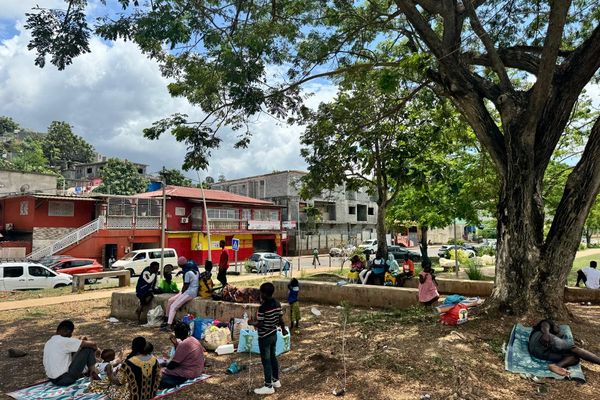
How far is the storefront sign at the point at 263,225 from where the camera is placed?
39.6 metres

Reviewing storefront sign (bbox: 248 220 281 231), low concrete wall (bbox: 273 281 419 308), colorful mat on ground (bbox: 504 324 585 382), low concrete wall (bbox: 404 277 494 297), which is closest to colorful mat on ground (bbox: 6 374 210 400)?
colorful mat on ground (bbox: 504 324 585 382)

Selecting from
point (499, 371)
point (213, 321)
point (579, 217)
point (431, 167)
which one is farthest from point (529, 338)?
point (431, 167)

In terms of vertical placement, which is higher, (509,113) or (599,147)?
(509,113)

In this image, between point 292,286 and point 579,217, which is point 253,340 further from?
point 579,217

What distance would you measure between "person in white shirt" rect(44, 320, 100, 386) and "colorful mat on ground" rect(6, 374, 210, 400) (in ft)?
0.33

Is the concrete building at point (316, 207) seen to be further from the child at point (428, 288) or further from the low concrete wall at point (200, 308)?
the child at point (428, 288)

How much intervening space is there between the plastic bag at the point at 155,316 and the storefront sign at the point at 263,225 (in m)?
29.7

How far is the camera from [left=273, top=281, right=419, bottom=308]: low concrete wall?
10.9m

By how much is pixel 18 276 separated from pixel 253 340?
14.9 metres

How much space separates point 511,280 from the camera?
7.87m

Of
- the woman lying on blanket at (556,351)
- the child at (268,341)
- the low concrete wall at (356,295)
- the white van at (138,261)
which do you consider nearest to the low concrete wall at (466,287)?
the low concrete wall at (356,295)

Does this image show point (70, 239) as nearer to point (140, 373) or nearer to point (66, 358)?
point (66, 358)

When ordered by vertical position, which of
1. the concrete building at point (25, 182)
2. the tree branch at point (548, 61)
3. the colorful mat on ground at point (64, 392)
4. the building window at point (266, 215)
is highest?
the concrete building at point (25, 182)

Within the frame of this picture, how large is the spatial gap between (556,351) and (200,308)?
648 centimetres
